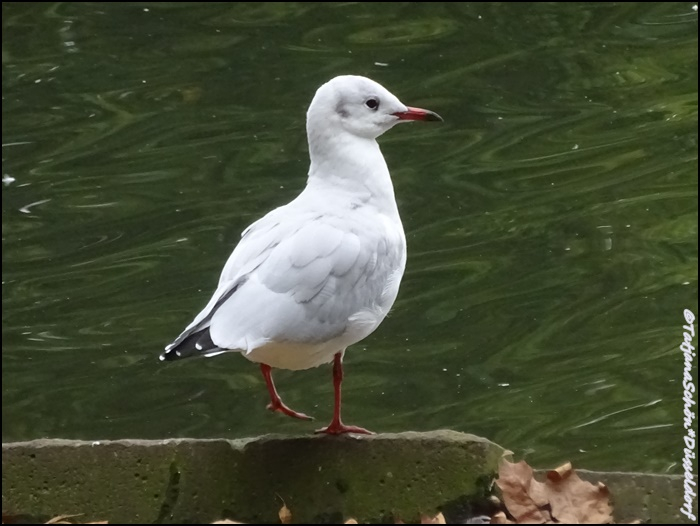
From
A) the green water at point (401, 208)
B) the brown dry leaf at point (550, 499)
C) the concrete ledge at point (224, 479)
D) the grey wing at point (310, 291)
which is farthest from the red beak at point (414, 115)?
the green water at point (401, 208)

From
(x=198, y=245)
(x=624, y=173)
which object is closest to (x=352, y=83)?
(x=198, y=245)

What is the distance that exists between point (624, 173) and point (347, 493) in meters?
4.67

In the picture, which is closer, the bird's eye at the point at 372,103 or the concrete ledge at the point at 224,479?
the concrete ledge at the point at 224,479

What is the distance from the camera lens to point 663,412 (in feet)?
18.9

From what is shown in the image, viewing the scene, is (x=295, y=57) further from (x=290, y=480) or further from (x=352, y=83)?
(x=290, y=480)

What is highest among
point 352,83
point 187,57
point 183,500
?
point 352,83

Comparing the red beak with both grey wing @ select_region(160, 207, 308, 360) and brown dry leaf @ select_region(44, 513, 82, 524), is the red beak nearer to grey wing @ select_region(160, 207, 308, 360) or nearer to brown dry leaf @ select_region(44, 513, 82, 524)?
grey wing @ select_region(160, 207, 308, 360)

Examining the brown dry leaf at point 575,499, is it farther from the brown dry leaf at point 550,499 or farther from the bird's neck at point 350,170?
the bird's neck at point 350,170

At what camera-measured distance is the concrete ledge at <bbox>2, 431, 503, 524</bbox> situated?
379 centimetres

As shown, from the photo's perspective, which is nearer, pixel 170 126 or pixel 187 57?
pixel 170 126

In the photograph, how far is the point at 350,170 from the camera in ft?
14.6

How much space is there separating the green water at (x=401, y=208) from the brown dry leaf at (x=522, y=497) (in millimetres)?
1774

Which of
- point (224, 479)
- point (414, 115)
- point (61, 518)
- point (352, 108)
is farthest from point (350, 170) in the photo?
point (61, 518)

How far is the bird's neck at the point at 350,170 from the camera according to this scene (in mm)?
4422
